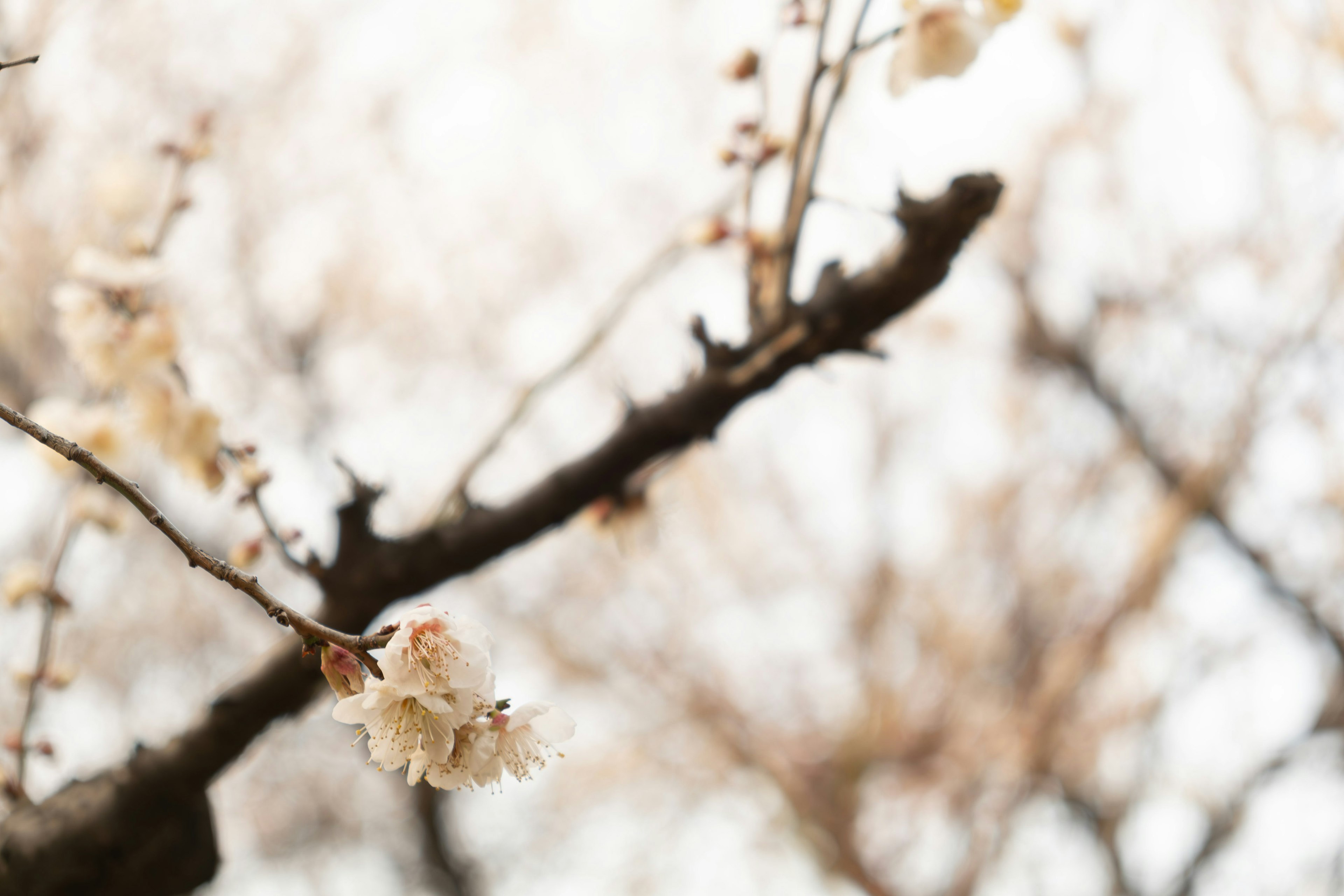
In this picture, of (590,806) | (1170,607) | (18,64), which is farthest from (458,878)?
(18,64)

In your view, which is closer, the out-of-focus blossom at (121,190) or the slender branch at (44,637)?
the slender branch at (44,637)

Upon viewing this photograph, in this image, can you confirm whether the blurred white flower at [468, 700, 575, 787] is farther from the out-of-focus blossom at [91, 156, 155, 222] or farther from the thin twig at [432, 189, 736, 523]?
the out-of-focus blossom at [91, 156, 155, 222]

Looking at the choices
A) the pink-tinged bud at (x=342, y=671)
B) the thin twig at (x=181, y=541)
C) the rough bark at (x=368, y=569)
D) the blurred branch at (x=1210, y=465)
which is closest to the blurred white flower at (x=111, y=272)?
the rough bark at (x=368, y=569)

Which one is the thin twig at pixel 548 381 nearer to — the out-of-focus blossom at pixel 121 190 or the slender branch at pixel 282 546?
the slender branch at pixel 282 546

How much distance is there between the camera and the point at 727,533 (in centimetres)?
520

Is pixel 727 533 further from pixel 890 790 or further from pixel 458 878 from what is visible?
pixel 458 878

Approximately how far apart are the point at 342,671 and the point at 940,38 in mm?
1100

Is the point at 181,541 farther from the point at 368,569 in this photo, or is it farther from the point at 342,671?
the point at 368,569

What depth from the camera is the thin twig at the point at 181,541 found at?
58 cm

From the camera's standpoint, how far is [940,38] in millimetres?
1131

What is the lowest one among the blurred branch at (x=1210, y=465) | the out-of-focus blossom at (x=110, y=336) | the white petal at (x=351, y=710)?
the blurred branch at (x=1210, y=465)

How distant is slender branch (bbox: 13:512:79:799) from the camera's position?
1.23m

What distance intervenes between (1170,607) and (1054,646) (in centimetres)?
61

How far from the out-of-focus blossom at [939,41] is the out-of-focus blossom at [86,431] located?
1451 millimetres
